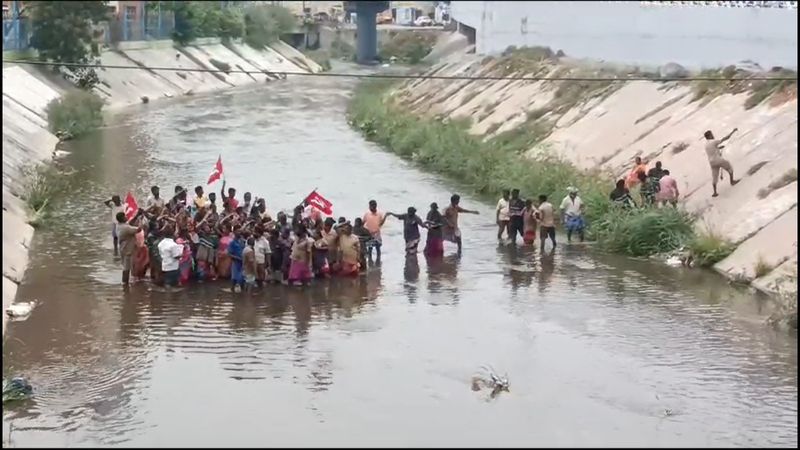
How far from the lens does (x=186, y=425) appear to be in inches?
443

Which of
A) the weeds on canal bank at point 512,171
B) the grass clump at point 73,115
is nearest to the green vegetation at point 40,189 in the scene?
the grass clump at point 73,115

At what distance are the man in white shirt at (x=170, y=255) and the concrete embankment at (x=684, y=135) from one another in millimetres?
8817

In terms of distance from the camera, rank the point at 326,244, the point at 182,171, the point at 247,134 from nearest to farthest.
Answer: the point at 326,244
the point at 182,171
the point at 247,134

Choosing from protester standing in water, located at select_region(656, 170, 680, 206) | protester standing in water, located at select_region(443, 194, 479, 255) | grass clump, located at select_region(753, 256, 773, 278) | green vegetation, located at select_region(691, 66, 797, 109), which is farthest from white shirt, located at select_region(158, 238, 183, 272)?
green vegetation, located at select_region(691, 66, 797, 109)

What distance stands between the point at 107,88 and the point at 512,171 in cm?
3136

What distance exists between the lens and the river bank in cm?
1906

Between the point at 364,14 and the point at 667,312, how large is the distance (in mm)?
19174

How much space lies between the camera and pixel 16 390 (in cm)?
1222

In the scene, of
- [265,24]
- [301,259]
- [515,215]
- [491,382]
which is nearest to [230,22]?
[265,24]

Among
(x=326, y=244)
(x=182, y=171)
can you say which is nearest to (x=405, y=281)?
(x=326, y=244)

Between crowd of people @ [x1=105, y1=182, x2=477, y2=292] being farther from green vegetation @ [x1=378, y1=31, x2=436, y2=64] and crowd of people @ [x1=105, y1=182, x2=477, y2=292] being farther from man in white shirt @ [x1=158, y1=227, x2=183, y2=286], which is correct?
green vegetation @ [x1=378, y1=31, x2=436, y2=64]

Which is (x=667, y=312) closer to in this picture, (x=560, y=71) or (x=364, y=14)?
(x=364, y=14)

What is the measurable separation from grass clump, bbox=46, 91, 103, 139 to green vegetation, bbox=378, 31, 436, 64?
1212cm

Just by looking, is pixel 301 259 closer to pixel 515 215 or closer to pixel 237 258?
pixel 237 258
